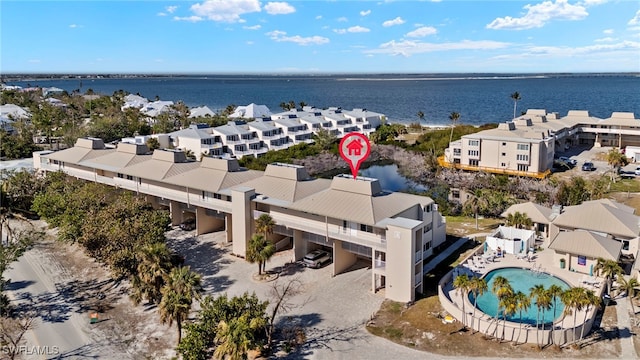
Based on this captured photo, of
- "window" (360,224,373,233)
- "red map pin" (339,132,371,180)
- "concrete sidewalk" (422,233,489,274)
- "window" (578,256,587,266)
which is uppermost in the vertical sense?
"red map pin" (339,132,371,180)

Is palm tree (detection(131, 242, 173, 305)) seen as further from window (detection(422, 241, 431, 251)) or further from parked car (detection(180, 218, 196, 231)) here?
window (detection(422, 241, 431, 251))

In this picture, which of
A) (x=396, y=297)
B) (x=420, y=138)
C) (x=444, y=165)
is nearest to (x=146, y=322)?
(x=396, y=297)

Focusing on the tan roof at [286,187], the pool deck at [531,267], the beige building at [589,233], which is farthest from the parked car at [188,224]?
the beige building at [589,233]

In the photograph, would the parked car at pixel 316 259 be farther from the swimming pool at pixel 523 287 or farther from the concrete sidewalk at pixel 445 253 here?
the swimming pool at pixel 523 287

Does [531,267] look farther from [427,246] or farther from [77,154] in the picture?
[77,154]

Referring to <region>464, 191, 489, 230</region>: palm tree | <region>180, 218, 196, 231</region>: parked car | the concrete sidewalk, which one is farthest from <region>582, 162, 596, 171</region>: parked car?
<region>180, 218, 196, 231</region>: parked car

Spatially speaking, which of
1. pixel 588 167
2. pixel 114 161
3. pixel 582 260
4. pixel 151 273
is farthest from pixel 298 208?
pixel 588 167
